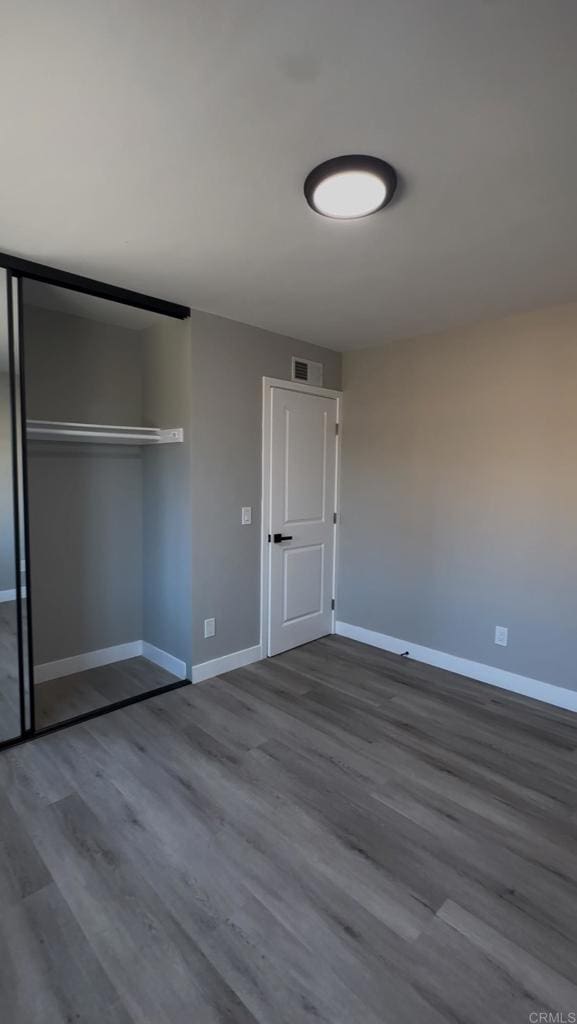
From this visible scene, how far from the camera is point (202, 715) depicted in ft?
9.09

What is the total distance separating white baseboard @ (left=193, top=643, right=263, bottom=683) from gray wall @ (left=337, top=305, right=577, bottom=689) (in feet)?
3.25

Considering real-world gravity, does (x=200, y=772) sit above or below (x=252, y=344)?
below

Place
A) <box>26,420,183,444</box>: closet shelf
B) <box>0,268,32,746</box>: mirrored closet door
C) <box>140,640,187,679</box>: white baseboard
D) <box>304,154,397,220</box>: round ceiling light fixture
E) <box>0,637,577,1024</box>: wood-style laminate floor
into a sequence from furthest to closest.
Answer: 1. <box>140,640,187,679</box>: white baseboard
2. <box>26,420,183,444</box>: closet shelf
3. <box>0,268,32,746</box>: mirrored closet door
4. <box>304,154,397,220</box>: round ceiling light fixture
5. <box>0,637,577,1024</box>: wood-style laminate floor

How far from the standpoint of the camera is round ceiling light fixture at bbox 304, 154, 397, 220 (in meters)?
1.55

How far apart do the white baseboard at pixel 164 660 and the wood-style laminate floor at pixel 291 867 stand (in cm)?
44

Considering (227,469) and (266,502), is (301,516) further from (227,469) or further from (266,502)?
(227,469)

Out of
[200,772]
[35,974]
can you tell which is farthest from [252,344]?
[35,974]

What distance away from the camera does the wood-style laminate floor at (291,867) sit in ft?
4.32

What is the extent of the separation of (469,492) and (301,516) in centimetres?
130

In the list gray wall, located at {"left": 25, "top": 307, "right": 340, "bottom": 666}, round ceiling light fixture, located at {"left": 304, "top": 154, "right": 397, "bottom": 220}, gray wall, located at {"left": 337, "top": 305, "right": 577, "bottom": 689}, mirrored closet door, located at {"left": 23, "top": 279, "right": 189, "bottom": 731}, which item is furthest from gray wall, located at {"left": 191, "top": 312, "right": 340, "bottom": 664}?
round ceiling light fixture, located at {"left": 304, "top": 154, "right": 397, "bottom": 220}

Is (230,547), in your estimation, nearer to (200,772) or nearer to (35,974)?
(200,772)

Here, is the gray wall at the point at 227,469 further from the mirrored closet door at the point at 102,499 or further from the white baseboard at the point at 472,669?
the white baseboard at the point at 472,669

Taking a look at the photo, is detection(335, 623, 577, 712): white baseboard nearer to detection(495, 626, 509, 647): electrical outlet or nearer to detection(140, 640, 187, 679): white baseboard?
detection(495, 626, 509, 647): electrical outlet

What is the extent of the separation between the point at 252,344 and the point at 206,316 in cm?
40
